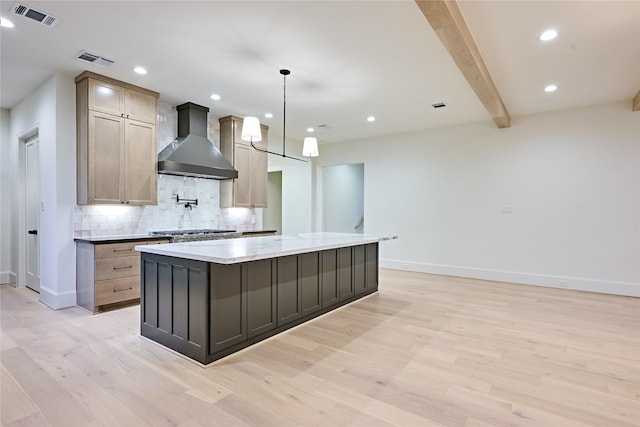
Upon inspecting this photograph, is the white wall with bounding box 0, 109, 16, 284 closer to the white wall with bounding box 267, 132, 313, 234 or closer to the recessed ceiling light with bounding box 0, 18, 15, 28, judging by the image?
the recessed ceiling light with bounding box 0, 18, 15, 28

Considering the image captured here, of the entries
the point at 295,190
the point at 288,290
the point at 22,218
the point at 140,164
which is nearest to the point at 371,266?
the point at 288,290

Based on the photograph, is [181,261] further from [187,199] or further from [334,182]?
[334,182]

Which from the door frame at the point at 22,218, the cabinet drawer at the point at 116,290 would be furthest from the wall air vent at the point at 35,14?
the door frame at the point at 22,218

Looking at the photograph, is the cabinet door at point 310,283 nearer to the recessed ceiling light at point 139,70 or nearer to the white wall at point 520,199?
the recessed ceiling light at point 139,70

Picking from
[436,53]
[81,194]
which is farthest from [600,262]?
[81,194]

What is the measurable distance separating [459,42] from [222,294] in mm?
2787

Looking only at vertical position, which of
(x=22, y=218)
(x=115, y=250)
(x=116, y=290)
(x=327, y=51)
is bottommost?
(x=116, y=290)

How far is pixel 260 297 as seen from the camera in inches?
116

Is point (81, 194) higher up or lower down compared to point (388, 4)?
lower down

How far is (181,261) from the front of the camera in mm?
2656

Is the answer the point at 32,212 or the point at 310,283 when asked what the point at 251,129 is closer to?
the point at 310,283

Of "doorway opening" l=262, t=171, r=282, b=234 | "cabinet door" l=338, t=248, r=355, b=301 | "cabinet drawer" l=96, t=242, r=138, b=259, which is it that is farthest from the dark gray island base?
"doorway opening" l=262, t=171, r=282, b=234

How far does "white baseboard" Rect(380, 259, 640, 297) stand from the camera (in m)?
4.79

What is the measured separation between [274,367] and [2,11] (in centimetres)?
351
